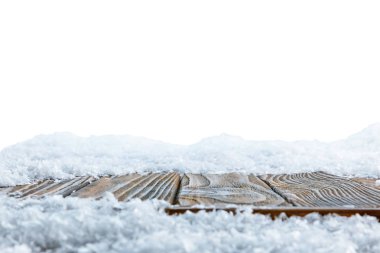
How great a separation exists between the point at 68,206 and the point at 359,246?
654mm

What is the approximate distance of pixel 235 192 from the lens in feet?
5.01

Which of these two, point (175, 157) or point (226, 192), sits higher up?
point (175, 157)

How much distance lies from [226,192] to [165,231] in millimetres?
601

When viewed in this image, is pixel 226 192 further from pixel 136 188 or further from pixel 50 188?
pixel 50 188

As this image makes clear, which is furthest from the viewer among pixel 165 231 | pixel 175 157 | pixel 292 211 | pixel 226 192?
pixel 175 157

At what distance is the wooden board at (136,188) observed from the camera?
1.43 m

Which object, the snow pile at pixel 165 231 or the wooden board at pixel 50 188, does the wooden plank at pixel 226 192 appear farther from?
the wooden board at pixel 50 188

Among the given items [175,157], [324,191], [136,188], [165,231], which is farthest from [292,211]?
[175,157]

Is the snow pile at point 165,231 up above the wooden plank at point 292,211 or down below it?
below

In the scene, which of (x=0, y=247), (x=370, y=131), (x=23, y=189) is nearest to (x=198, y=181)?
(x=23, y=189)

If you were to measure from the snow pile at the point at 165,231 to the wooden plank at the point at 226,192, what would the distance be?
221 mm

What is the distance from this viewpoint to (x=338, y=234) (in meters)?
0.99

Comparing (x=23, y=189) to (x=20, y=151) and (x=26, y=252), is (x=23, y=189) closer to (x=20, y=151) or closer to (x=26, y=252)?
(x=26, y=252)

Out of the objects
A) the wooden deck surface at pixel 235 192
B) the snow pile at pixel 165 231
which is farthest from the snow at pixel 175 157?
the snow pile at pixel 165 231
